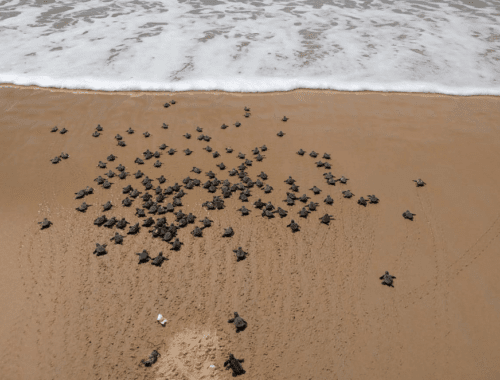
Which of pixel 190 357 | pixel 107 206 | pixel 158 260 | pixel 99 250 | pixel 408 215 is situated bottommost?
pixel 190 357

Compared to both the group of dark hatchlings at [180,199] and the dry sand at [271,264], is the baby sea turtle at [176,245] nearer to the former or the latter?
the group of dark hatchlings at [180,199]

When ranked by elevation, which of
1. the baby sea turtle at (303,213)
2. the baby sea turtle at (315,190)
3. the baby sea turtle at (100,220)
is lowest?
the baby sea turtle at (303,213)

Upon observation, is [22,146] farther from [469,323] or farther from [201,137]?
[469,323]

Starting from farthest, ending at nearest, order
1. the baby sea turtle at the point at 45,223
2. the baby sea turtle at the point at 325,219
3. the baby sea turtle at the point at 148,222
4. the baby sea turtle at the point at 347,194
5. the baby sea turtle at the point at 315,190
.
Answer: the baby sea turtle at the point at 315,190
the baby sea turtle at the point at 347,194
the baby sea turtle at the point at 325,219
the baby sea turtle at the point at 148,222
the baby sea turtle at the point at 45,223

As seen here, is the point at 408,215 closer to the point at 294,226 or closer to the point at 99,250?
the point at 294,226

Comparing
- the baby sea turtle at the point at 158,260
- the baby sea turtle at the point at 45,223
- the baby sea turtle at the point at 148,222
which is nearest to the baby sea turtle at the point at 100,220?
the baby sea turtle at the point at 148,222

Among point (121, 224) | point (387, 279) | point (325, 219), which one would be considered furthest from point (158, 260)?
point (387, 279)
